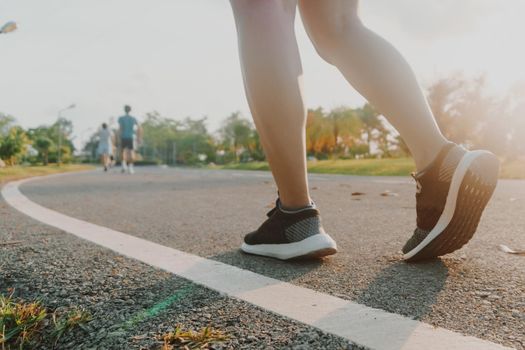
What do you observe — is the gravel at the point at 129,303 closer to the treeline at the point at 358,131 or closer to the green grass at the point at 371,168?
the treeline at the point at 358,131

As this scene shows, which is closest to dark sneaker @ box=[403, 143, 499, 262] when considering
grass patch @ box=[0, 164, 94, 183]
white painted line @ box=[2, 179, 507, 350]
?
white painted line @ box=[2, 179, 507, 350]

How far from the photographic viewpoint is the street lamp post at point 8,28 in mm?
10139

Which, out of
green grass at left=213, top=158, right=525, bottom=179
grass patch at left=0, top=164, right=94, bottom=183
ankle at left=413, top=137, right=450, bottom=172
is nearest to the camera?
ankle at left=413, top=137, right=450, bottom=172

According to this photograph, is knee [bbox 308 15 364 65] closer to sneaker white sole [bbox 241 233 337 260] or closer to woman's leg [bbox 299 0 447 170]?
woman's leg [bbox 299 0 447 170]

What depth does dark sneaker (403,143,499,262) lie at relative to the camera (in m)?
1.45

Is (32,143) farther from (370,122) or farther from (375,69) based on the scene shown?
(375,69)

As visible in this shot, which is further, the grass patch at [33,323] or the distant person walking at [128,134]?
the distant person walking at [128,134]

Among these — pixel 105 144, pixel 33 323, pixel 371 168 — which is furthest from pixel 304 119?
pixel 105 144

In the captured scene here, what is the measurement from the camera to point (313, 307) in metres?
1.12

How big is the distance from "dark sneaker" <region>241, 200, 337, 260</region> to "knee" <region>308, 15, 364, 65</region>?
577mm

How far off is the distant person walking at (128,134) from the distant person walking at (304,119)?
13375 mm

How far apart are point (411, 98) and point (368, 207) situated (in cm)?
217

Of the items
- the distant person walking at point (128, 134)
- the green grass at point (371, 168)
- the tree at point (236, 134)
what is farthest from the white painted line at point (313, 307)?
the tree at point (236, 134)

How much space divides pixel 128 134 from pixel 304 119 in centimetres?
1372
